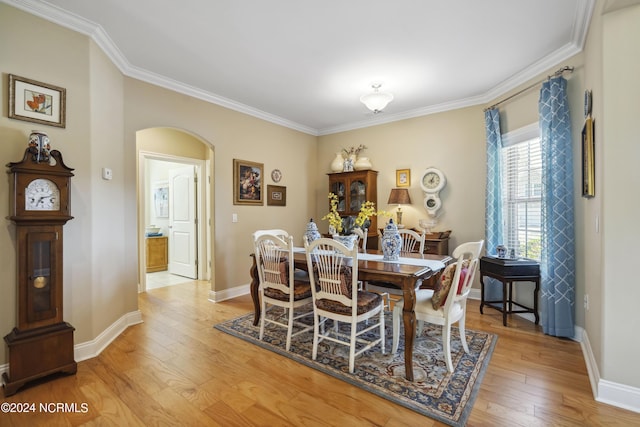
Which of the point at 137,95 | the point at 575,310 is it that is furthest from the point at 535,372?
the point at 137,95

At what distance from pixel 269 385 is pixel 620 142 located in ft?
9.33

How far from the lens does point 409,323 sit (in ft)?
6.95

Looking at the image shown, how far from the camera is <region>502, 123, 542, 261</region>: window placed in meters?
3.33

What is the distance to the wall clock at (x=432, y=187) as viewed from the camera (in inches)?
167

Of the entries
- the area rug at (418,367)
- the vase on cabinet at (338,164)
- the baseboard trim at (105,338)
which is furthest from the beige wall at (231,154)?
the area rug at (418,367)

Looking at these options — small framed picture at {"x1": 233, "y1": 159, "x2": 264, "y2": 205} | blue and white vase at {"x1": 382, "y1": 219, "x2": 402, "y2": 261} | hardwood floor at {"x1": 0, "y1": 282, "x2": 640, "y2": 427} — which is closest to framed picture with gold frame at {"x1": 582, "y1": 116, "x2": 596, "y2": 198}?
hardwood floor at {"x1": 0, "y1": 282, "x2": 640, "y2": 427}

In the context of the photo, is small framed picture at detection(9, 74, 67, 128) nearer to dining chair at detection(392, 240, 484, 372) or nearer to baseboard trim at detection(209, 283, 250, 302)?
baseboard trim at detection(209, 283, 250, 302)

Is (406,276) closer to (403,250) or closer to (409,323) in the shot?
(409,323)

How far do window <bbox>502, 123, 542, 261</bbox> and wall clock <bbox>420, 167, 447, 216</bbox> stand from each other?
2.67ft

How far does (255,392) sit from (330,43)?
2982 millimetres

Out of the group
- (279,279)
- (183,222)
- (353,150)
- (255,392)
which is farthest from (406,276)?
(183,222)

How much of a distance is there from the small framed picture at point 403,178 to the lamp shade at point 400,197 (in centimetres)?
15

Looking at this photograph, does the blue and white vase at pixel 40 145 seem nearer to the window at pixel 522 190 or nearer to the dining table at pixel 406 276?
the dining table at pixel 406 276

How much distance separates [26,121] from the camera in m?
2.14
